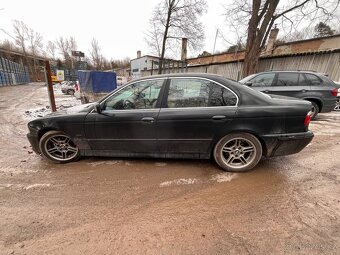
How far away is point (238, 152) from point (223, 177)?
489 millimetres

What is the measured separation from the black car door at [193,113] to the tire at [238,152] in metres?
0.21

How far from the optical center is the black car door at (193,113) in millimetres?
3114

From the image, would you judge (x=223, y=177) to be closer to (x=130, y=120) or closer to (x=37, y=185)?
(x=130, y=120)

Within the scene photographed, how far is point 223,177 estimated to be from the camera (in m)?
3.16

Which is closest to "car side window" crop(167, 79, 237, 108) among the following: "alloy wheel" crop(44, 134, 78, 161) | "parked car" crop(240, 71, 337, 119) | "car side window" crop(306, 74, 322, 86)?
"alloy wheel" crop(44, 134, 78, 161)

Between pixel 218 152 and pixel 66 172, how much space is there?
8.60 feet

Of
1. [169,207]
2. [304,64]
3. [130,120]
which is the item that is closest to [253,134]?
[169,207]

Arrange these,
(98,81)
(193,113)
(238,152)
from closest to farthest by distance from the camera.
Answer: (193,113), (238,152), (98,81)

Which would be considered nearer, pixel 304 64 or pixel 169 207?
pixel 169 207

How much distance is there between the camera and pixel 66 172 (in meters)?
3.43

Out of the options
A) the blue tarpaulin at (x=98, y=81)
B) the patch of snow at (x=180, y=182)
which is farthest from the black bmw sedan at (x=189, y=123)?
the blue tarpaulin at (x=98, y=81)

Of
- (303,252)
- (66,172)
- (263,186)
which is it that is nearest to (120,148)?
(66,172)

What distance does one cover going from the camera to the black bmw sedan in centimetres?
308

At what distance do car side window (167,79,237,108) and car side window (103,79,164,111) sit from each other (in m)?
0.27
